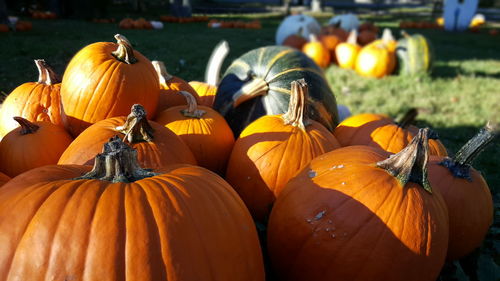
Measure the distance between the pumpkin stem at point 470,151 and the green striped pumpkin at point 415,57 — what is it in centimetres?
565

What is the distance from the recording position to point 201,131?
188 cm

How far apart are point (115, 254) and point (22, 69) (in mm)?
5553

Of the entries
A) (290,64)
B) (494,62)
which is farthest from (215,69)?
(494,62)

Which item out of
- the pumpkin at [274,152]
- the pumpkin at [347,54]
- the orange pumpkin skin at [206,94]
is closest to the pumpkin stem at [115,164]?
the pumpkin at [274,152]

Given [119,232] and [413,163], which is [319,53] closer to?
[413,163]

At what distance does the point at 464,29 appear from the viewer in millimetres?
15219

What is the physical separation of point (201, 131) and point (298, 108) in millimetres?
480

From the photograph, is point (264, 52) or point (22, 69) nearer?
point (264, 52)

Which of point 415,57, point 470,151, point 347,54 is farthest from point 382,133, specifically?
point 347,54

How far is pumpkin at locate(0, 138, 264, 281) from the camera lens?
0.88m

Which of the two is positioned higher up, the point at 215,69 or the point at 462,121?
the point at 215,69

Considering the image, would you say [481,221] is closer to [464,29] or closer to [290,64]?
[290,64]

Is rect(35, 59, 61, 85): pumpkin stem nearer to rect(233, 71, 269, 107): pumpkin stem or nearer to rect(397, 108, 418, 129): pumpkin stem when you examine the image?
rect(233, 71, 269, 107): pumpkin stem

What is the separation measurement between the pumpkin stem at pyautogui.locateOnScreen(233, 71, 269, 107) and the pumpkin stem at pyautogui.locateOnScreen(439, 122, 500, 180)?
1.10m
